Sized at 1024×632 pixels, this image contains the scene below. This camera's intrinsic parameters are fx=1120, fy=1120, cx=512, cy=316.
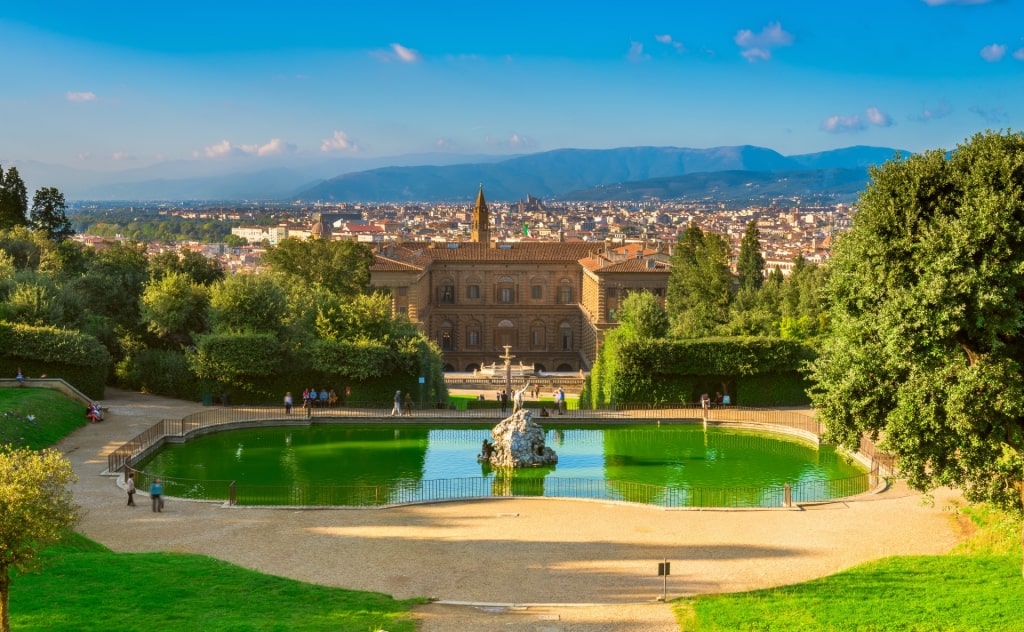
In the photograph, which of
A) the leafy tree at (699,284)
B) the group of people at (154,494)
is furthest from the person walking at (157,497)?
the leafy tree at (699,284)

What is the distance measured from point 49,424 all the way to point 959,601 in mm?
24743

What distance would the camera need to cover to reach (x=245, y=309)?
40375mm

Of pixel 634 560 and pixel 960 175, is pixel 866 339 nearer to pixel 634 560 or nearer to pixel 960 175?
pixel 960 175

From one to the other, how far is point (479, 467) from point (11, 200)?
38.5 m

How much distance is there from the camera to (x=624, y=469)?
30.3 m

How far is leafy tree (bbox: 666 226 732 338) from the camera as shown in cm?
5547

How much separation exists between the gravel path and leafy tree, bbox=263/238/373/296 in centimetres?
2667

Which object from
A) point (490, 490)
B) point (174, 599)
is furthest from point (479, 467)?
point (174, 599)

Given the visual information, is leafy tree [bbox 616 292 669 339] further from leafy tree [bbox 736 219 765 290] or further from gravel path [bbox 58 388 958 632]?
leafy tree [bbox 736 219 765 290]

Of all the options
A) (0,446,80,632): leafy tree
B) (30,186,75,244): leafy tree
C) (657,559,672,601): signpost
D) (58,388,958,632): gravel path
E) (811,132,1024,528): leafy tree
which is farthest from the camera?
(30,186,75,244): leafy tree

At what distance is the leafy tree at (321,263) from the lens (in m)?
52.9

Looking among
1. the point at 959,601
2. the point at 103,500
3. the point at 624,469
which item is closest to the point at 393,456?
the point at 624,469

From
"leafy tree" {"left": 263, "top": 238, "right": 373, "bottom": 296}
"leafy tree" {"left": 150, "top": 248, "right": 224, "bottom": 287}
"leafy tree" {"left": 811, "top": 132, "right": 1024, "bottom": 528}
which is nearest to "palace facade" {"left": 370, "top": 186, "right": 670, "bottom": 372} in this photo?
"leafy tree" {"left": 263, "top": 238, "right": 373, "bottom": 296}

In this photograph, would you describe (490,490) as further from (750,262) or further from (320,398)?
(750,262)
